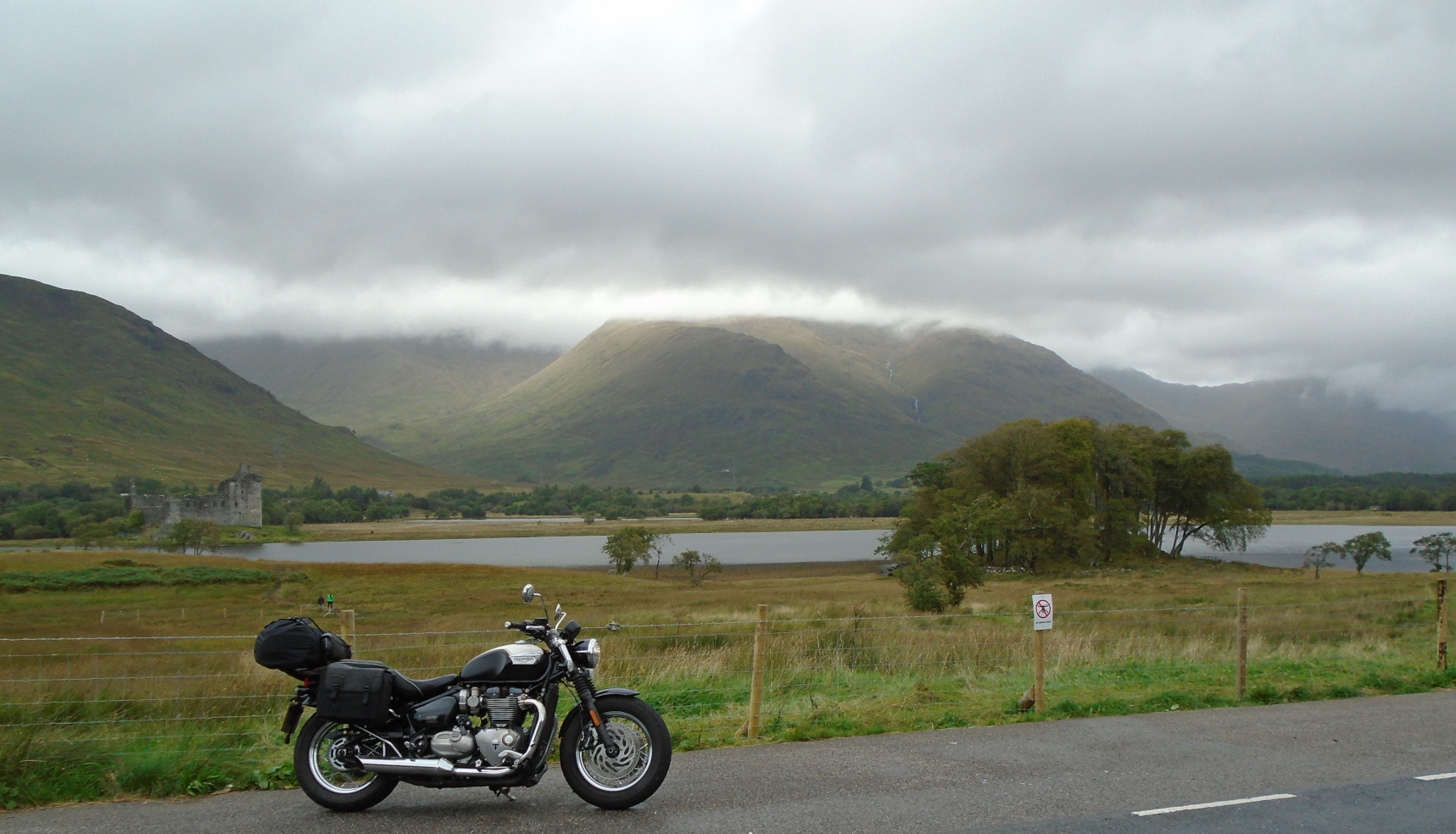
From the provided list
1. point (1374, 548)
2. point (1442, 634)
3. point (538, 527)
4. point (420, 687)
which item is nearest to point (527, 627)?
point (420, 687)

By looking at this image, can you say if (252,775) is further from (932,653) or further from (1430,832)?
(932,653)

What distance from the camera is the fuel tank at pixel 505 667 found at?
693 cm

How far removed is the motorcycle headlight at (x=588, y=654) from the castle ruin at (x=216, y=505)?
5031 inches

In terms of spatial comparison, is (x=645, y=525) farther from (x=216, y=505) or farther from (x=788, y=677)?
(x=788, y=677)

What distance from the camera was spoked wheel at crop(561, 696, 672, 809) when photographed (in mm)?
6898

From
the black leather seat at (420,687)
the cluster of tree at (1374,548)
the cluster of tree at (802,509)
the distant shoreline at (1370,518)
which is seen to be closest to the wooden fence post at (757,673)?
the black leather seat at (420,687)

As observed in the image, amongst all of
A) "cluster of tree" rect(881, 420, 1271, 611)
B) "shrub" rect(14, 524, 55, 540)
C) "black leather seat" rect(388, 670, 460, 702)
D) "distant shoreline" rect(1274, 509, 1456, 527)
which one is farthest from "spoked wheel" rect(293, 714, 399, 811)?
"distant shoreline" rect(1274, 509, 1456, 527)

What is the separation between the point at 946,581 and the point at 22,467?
191166mm

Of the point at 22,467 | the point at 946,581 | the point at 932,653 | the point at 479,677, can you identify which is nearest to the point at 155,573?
the point at 946,581

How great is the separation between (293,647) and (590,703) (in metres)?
2.22

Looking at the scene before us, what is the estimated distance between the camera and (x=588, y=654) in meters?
7.04

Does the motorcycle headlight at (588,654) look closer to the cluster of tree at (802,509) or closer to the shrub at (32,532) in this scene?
the shrub at (32,532)

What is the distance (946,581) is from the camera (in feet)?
117

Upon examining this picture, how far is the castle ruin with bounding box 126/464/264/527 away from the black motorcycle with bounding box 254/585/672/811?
416 feet
